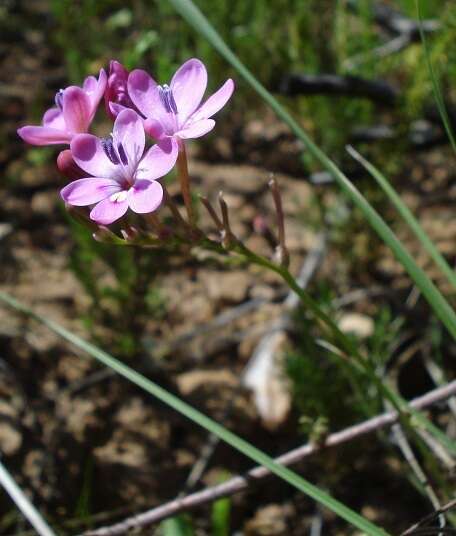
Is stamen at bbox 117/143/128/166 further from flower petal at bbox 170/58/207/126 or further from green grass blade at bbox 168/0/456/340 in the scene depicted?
green grass blade at bbox 168/0/456/340

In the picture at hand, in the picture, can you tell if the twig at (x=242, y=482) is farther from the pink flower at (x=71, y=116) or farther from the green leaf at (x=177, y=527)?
the pink flower at (x=71, y=116)

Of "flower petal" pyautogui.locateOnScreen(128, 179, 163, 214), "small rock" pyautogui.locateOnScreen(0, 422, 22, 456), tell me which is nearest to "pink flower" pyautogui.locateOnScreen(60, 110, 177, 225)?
"flower petal" pyautogui.locateOnScreen(128, 179, 163, 214)

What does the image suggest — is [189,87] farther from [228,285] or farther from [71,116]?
[228,285]

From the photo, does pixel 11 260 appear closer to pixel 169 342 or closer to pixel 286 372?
pixel 169 342

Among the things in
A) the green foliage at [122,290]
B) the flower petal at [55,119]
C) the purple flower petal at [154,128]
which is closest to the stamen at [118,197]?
the purple flower petal at [154,128]

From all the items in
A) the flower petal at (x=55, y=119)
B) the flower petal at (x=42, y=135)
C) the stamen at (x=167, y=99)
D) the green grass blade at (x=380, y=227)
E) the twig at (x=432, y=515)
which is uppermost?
the flower petal at (x=55, y=119)

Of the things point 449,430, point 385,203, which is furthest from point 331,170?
point 385,203
